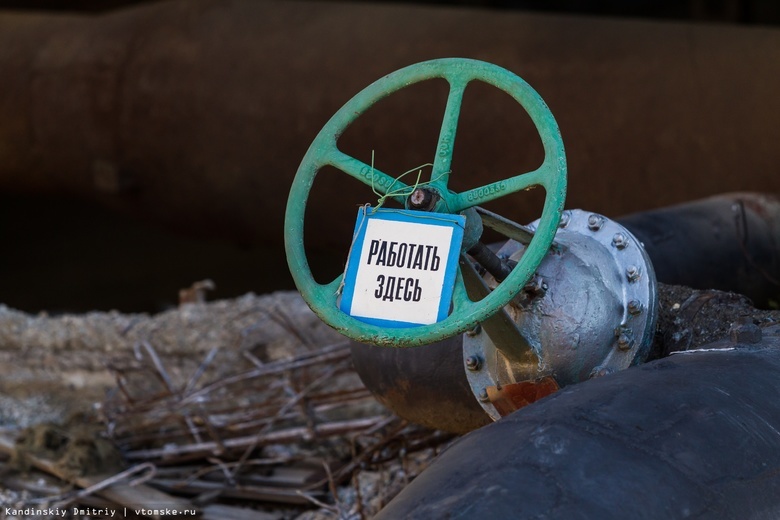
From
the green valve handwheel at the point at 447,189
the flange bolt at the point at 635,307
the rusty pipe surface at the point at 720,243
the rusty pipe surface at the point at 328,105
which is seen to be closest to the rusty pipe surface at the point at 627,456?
the green valve handwheel at the point at 447,189

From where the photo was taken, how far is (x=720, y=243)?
7.25ft

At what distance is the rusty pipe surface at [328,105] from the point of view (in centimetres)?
308

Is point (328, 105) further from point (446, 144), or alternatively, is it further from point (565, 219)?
point (446, 144)

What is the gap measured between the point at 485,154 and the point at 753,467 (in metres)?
2.37

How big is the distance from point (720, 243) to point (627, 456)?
1306 millimetres

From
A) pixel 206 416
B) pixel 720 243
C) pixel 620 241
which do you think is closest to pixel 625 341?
pixel 620 241

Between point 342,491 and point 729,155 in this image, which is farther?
point 729,155

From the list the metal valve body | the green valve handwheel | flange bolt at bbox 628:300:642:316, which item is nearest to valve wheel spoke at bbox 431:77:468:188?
the green valve handwheel

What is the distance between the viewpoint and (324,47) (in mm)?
3746

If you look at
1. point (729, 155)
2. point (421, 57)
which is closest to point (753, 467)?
point (729, 155)

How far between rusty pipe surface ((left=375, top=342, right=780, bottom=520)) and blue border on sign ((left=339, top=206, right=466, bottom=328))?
0.55 feet

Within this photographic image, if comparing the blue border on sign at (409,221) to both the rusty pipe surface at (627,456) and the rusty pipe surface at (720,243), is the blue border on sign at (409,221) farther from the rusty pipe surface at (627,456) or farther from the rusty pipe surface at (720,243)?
the rusty pipe surface at (720,243)

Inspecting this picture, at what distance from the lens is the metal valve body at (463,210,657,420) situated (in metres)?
1.44

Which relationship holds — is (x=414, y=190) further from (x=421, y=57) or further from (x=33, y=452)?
(x=421, y=57)
